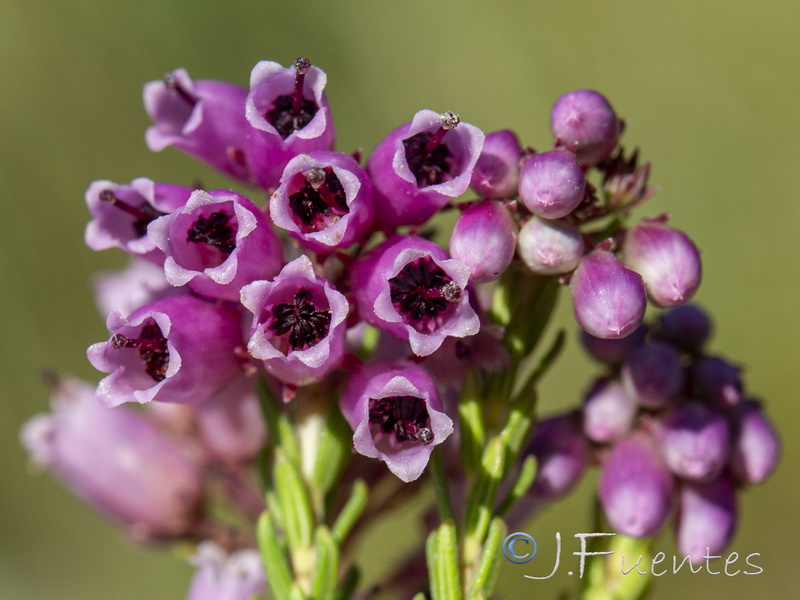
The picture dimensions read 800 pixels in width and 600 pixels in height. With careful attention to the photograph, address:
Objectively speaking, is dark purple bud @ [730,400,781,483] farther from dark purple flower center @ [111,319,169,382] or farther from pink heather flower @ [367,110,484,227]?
dark purple flower center @ [111,319,169,382]

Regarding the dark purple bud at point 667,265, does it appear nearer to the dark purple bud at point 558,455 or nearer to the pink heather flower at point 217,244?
the dark purple bud at point 558,455

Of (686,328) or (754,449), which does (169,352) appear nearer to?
(686,328)

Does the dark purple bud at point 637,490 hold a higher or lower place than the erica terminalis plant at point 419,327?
lower

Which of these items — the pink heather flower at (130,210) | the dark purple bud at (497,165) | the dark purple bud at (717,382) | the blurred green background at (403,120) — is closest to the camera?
the dark purple bud at (497,165)

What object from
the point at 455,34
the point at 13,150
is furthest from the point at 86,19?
the point at 455,34

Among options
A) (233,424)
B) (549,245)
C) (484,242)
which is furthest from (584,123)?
(233,424)

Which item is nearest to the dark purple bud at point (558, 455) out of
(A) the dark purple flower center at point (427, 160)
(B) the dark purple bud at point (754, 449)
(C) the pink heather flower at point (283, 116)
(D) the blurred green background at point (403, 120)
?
(B) the dark purple bud at point (754, 449)

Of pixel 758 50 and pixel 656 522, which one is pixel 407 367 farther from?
pixel 758 50
